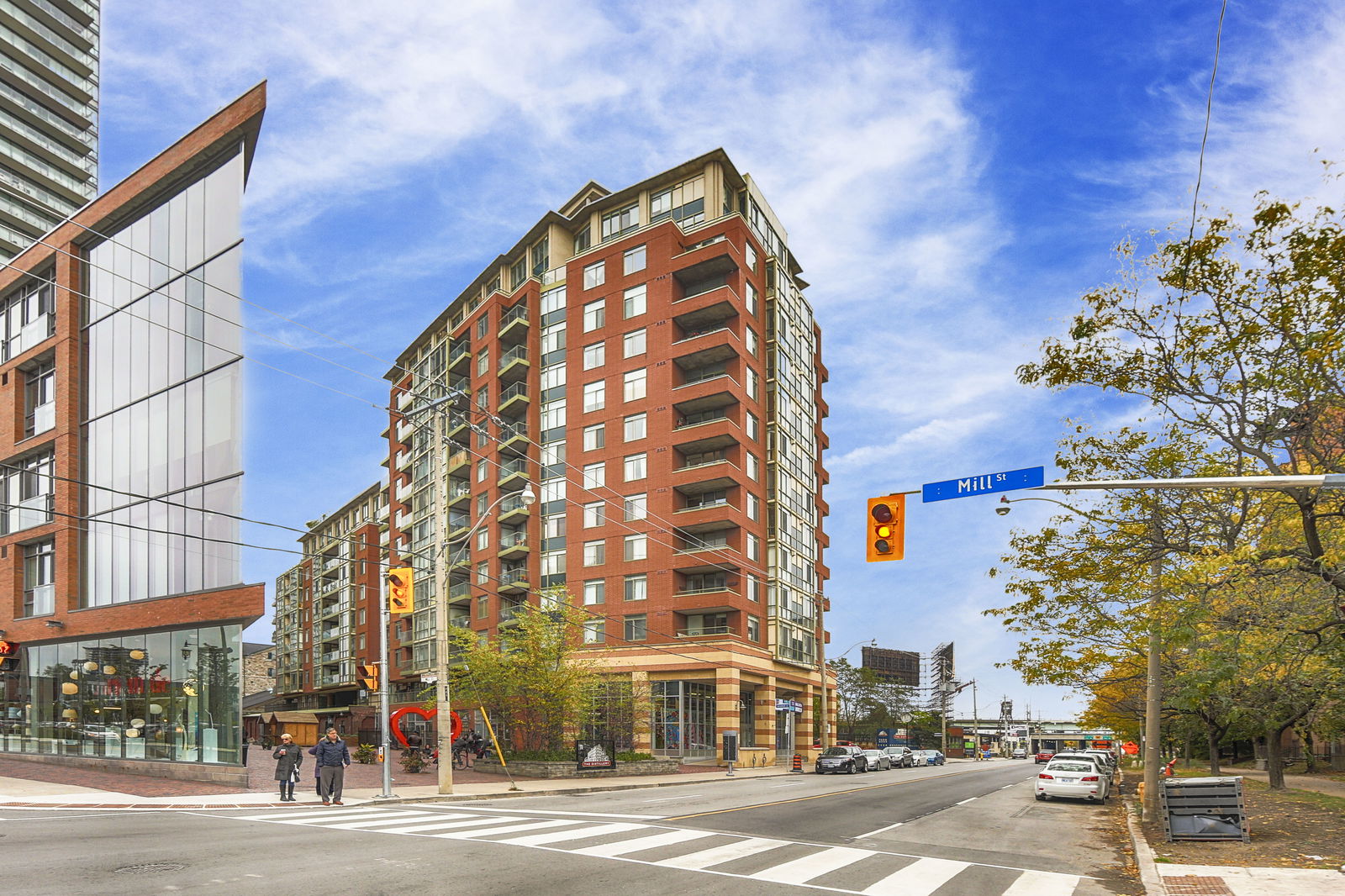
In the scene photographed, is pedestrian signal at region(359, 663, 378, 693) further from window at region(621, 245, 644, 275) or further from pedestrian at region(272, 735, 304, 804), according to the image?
window at region(621, 245, 644, 275)

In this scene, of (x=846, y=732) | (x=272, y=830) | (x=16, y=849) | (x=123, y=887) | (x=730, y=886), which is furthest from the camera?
(x=846, y=732)

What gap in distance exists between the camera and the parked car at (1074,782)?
3009 centimetres

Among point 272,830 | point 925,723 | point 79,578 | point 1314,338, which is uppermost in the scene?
point 1314,338

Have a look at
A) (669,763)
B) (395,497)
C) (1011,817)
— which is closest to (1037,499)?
(1011,817)

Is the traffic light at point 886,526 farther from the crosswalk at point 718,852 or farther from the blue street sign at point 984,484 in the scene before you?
the crosswalk at point 718,852

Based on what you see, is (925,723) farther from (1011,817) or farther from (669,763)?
(1011,817)

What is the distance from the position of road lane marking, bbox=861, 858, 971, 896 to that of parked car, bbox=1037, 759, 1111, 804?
17453 millimetres

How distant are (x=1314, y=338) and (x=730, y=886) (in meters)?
12.1

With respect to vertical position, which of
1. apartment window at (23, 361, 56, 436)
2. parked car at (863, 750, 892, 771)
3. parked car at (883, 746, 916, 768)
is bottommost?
parked car at (883, 746, 916, 768)

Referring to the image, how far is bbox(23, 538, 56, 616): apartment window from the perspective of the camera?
37.5m

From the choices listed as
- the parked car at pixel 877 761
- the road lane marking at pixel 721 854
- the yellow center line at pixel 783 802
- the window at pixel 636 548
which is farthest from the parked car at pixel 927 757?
the road lane marking at pixel 721 854

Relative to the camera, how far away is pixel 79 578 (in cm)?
3656

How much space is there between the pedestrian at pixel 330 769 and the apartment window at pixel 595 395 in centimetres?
3735

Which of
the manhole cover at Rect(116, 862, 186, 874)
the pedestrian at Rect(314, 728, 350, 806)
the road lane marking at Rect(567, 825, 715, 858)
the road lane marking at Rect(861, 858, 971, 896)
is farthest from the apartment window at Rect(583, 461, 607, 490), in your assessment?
the manhole cover at Rect(116, 862, 186, 874)
